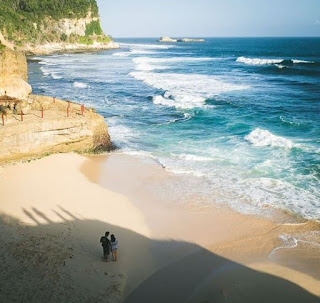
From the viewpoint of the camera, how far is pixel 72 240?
10.6 meters

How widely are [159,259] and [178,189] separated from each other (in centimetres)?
515

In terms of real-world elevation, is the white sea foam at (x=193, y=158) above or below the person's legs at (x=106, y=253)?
above

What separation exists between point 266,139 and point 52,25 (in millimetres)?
101110

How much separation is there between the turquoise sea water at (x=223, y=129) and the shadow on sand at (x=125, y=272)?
400cm

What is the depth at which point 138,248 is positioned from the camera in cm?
1052

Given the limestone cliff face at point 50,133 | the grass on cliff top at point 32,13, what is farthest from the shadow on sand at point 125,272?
the grass on cliff top at point 32,13

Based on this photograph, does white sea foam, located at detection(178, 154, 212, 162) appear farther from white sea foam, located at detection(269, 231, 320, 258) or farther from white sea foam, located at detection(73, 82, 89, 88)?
white sea foam, located at detection(73, 82, 89, 88)

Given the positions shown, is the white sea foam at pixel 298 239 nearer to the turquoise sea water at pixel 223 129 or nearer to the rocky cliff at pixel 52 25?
the turquoise sea water at pixel 223 129

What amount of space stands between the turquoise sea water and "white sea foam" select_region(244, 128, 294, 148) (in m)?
0.06

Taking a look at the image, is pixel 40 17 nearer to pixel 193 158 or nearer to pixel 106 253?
pixel 193 158

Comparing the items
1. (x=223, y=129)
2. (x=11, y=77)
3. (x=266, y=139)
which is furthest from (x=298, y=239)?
(x=11, y=77)

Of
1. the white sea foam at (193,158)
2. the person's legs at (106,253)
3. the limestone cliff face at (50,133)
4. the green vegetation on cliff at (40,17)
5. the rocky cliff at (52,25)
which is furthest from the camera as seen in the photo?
the rocky cliff at (52,25)

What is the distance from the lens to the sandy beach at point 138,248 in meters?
8.66

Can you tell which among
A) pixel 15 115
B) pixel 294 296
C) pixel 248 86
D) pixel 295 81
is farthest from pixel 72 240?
pixel 295 81
